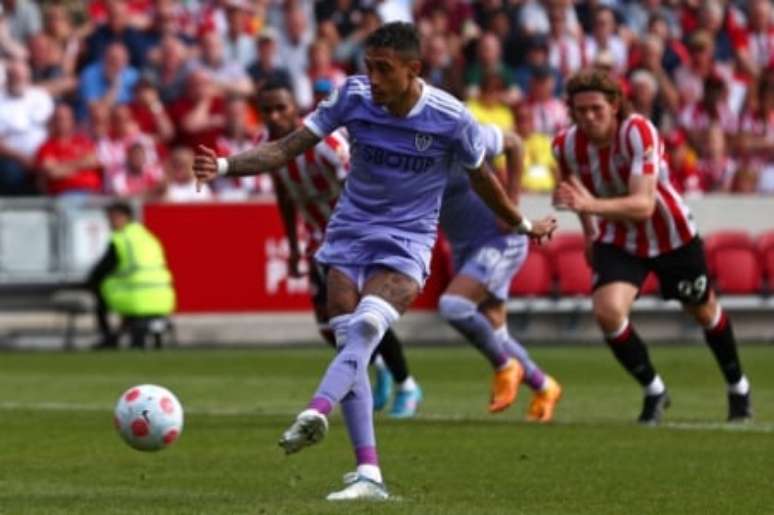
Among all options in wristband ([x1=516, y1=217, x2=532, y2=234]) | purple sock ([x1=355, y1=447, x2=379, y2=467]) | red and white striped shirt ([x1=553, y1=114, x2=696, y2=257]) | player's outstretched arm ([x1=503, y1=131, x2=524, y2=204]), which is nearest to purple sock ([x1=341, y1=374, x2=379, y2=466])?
purple sock ([x1=355, y1=447, x2=379, y2=467])

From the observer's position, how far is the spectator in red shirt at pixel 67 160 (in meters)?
23.3

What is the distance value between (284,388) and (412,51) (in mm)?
7841

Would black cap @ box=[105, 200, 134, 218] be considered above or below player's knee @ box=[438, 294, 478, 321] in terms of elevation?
below

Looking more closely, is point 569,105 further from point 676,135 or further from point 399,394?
point 676,135

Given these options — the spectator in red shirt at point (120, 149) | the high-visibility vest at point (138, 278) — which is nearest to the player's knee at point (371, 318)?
the high-visibility vest at point (138, 278)

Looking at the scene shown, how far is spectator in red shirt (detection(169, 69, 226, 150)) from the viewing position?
79.3 feet

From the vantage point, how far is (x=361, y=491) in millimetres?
9609

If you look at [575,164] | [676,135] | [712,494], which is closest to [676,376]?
[575,164]

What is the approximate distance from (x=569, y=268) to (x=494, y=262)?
940 cm

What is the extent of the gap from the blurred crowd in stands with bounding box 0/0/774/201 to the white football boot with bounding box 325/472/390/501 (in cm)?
1366

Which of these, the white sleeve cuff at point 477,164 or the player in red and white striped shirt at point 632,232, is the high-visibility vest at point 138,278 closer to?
the player in red and white striped shirt at point 632,232

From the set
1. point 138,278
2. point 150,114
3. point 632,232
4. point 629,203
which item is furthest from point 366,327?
point 150,114

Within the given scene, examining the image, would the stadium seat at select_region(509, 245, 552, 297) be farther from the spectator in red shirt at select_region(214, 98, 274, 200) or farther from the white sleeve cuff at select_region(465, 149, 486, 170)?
the white sleeve cuff at select_region(465, 149, 486, 170)

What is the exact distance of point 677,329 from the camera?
24.5 metres
